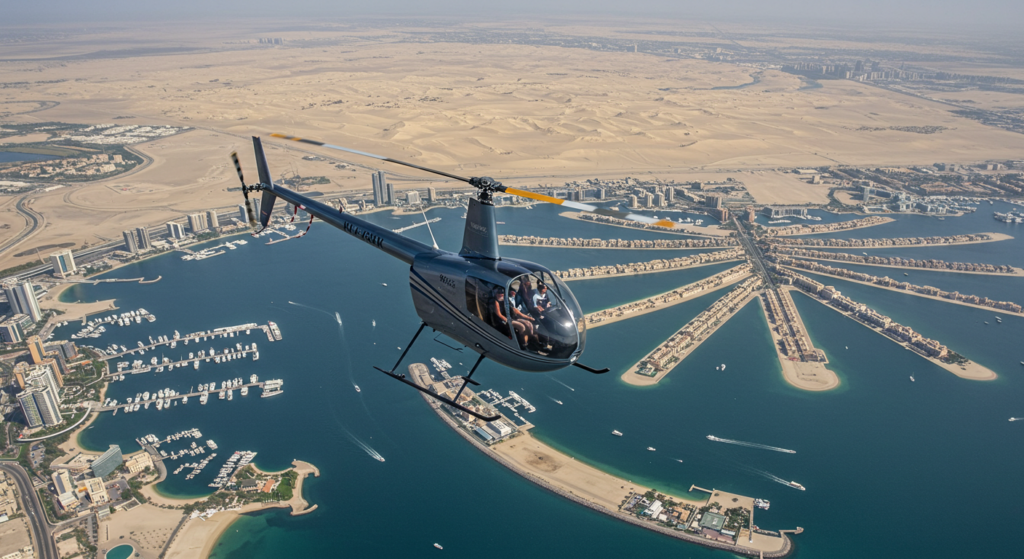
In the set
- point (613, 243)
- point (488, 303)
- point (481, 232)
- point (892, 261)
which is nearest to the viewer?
point (488, 303)

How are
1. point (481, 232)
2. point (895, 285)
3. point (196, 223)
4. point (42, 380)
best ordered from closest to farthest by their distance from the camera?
point (481, 232), point (42, 380), point (895, 285), point (196, 223)

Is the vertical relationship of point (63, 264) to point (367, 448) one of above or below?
above

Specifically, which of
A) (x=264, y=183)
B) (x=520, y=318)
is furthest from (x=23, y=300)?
(x=520, y=318)

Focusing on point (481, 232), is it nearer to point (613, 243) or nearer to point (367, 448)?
point (367, 448)

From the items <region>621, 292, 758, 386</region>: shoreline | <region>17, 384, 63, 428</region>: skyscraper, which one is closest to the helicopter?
<region>621, 292, 758, 386</region>: shoreline

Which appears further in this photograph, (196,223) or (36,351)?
(196,223)

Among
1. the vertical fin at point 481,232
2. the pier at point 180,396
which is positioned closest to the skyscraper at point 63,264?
the pier at point 180,396

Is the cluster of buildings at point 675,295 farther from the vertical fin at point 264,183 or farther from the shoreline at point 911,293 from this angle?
the vertical fin at point 264,183
